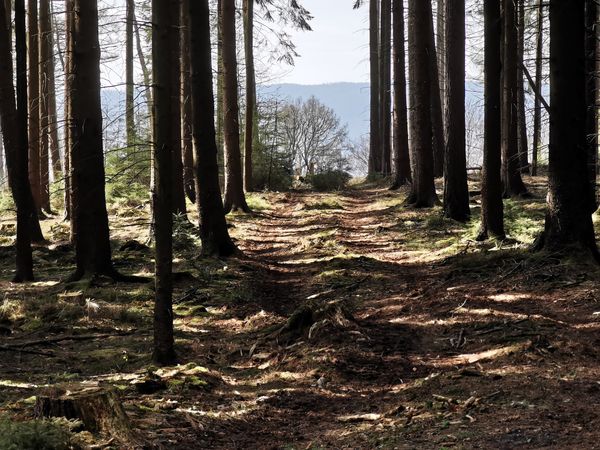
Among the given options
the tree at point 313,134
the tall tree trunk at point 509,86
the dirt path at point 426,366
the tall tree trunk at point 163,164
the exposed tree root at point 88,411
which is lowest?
the dirt path at point 426,366

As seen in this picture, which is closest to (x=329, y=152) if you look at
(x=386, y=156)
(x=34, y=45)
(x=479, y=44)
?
(x=386, y=156)

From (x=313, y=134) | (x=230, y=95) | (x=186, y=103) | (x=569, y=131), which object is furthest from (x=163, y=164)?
(x=313, y=134)

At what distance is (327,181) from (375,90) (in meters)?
5.93

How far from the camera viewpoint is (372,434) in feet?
15.8

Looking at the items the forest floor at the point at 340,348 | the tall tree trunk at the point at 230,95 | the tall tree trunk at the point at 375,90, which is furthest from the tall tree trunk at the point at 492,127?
the tall tree trunk at the point at 375,90

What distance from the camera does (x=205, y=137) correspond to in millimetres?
12281

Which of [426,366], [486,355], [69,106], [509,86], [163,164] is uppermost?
[509,86]

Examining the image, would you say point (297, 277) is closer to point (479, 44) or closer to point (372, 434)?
point (372, 434)

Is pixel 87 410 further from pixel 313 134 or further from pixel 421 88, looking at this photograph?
pixel 313 134

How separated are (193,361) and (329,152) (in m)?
51.8

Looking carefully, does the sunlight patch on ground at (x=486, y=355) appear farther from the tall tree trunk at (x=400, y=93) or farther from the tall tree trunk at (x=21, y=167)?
the tall tree trunk at (x=400, y=93)

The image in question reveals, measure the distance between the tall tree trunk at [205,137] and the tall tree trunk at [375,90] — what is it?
22442 millimetres

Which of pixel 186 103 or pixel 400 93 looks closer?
pixel 186 103

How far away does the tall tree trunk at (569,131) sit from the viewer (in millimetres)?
8344
